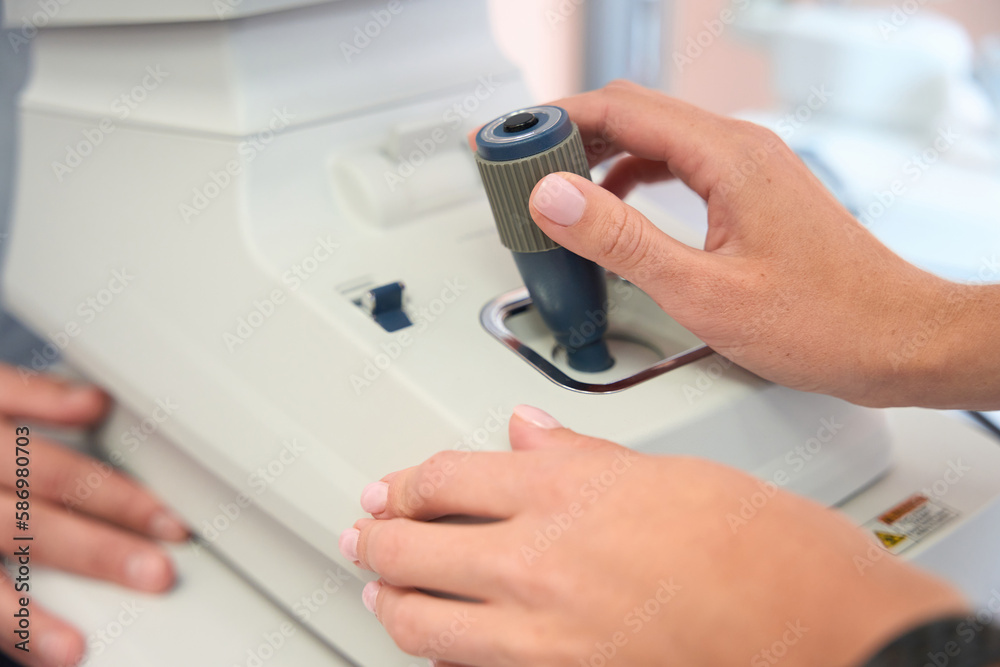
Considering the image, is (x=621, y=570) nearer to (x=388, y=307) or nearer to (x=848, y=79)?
(x=388, y=307)

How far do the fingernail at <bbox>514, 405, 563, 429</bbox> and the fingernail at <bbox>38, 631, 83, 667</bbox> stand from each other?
0.32m

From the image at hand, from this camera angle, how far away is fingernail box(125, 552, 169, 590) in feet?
1.72

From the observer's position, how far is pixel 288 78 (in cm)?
59

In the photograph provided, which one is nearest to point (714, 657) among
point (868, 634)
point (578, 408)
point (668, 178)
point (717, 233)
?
point (868, 634)

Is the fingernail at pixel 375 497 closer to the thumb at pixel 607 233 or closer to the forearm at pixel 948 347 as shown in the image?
the thumb at pixel 607 233

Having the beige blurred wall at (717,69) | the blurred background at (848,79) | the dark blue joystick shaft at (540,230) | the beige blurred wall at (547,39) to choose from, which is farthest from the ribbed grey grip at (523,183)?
the beige blurred wall at (717,69)

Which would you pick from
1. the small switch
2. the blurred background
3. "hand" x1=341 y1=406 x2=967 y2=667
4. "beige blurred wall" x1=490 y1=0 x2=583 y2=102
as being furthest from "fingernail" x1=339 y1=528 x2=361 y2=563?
"beige blurred wall" x1=490 y1=0 x2=583 y2=102

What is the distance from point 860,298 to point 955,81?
1345 millimetres

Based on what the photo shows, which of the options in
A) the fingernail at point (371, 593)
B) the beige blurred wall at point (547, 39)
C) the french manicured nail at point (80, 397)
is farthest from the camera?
the beige blurred wall at point (547, 39)

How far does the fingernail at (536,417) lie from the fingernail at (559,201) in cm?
11

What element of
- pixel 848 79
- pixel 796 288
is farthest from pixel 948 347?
pixel 848 79

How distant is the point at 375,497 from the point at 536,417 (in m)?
0.10

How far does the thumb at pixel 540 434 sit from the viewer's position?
1.35 ft

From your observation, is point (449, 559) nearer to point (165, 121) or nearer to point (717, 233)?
point (717, 233)
